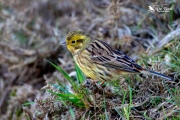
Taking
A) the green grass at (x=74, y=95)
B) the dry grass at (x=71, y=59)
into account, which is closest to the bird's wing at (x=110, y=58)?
the dry grass at (x=71, y=59)

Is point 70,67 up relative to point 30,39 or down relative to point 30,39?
down

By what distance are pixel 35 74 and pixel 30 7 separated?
1630 mm

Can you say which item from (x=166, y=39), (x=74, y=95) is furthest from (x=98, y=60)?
(x=166, y=39)

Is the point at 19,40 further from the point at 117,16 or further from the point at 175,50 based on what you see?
the point at 175,50

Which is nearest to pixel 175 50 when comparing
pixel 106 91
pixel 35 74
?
pixel 106 91

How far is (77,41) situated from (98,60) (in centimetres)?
40

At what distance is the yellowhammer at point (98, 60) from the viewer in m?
4.62

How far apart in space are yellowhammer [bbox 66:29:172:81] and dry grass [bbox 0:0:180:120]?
0.19m

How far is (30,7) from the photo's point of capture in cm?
796

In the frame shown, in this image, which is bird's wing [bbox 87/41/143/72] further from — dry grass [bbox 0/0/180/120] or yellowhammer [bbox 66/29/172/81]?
dry grass [bbox 0/0/180/120]

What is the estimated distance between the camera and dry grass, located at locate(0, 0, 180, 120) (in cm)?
441

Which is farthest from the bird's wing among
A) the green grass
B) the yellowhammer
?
the green grass

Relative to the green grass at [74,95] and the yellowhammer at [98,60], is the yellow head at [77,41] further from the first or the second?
the green grass at [74,95]

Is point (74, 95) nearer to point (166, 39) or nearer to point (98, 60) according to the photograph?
point (98, 60)
